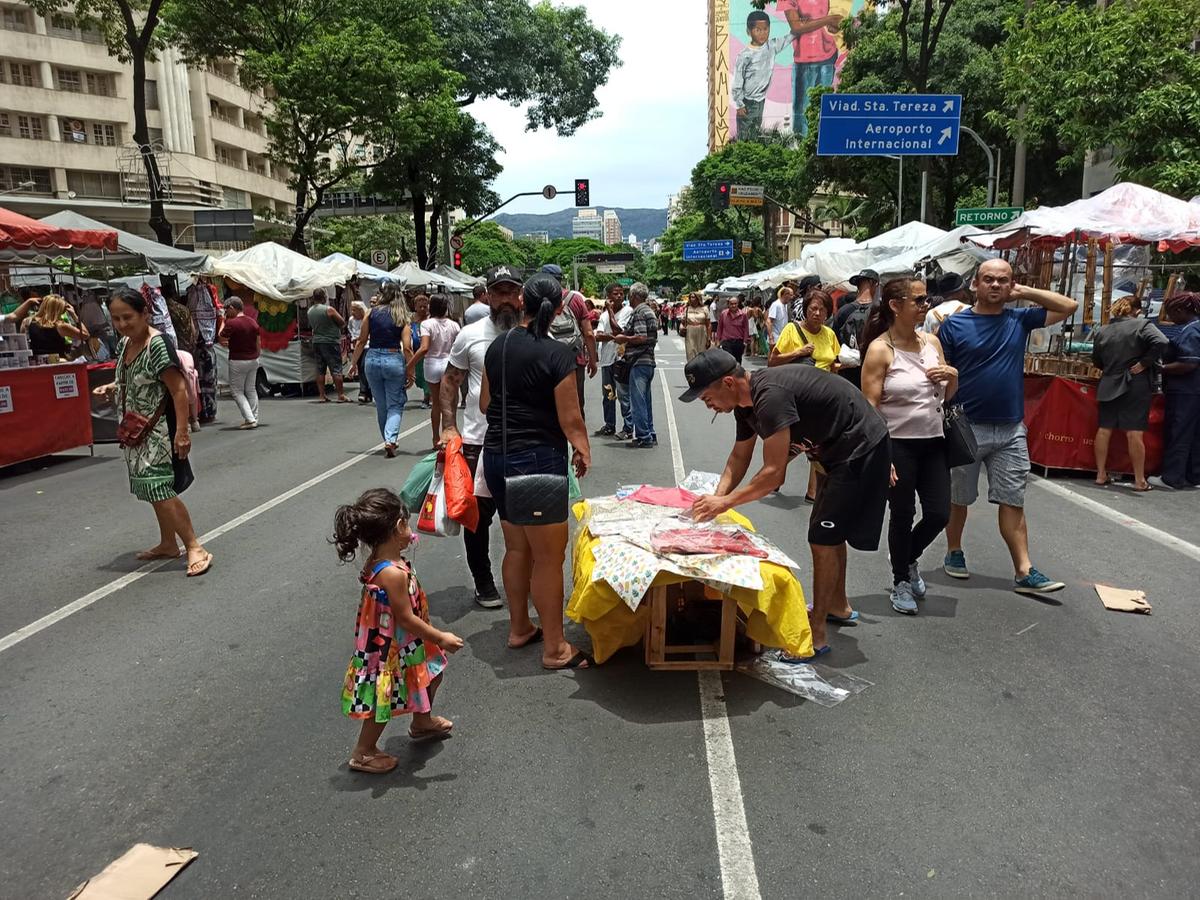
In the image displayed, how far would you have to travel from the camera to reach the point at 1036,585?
16.7 ft

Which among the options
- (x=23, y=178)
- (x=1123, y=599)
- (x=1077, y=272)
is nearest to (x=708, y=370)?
(x=1123, y=599)

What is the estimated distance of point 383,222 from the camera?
6188 cm

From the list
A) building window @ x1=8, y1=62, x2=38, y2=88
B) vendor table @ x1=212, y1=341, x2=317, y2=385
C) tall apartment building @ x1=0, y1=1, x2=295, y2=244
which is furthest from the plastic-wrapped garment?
building window @ x1=8, y1=62, x2=38, y2=88

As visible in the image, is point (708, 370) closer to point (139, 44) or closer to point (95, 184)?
point (139, 44)

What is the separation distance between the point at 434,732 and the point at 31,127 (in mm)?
49832

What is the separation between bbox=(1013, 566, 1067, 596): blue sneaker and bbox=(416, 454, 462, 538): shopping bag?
3.40 m

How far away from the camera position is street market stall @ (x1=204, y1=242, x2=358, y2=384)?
632 inches

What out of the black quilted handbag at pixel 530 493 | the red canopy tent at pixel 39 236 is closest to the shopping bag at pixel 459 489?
the black quilted handbag at pixel 530 493

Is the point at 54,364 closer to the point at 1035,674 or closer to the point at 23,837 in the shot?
the point at 23,837

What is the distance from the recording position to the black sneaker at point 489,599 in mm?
4969

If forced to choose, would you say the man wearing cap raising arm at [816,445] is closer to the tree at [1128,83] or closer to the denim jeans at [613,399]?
the denim jeans at [613,399]

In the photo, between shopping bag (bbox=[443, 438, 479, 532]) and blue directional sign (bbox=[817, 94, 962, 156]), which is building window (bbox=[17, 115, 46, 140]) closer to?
blue directional sign (bbox=[817, 94, 962, 156])

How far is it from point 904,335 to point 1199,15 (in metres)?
13.9

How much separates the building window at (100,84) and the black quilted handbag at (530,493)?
50049mm
